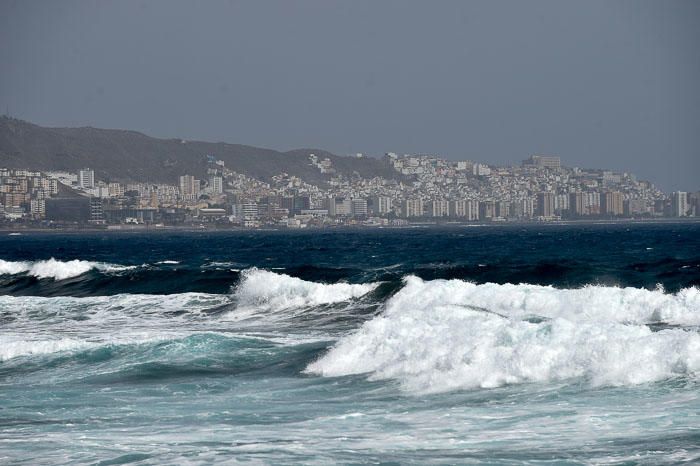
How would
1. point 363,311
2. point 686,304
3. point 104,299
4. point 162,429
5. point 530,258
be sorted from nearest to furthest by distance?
point 162,429 < point 686,304 < point 363,311 < point 104,299 < point 530,258

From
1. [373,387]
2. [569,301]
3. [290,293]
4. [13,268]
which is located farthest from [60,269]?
[373,387]

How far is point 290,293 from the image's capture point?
3650 cm

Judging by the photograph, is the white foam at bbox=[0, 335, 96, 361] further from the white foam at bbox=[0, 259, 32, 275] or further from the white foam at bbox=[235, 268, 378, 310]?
the white foam at bbox=[0, 259, 32, 275]

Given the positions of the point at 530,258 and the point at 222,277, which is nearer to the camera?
the point at 222,277

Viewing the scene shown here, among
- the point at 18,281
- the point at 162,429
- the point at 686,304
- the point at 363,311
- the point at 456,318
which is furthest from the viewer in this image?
the point at 18,281

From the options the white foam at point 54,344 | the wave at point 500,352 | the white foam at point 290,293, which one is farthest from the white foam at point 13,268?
the wave at point 500,352

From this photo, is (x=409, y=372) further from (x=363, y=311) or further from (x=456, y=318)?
(x=363, y=311)

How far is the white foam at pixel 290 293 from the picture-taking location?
36.0 metres

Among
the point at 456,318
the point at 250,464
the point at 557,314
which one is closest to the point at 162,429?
the point at 250,464

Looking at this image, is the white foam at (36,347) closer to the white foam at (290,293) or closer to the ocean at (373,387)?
the ocean at (373,387)

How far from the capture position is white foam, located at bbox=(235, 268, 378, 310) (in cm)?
3597

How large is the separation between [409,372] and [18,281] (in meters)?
39.4

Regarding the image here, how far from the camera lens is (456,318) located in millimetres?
22906

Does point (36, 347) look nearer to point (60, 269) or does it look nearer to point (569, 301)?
point (569, 301)
